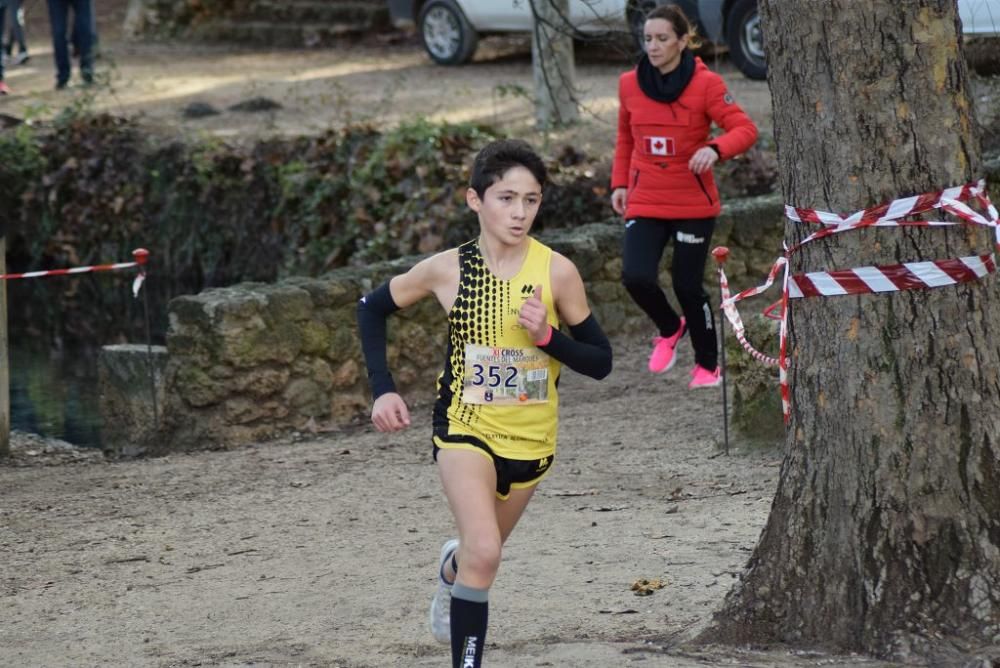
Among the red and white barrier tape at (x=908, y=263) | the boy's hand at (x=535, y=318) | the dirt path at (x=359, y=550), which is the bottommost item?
the dirt path at (x=359, y=550)

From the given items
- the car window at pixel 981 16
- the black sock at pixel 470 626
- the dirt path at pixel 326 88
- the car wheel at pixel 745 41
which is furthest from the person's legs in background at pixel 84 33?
the black sock at pixel 470 626

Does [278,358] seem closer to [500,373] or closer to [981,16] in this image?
[500,373]

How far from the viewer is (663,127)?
8312 millimetres

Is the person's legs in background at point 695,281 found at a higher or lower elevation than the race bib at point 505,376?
lower

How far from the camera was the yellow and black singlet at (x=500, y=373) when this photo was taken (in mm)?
4645

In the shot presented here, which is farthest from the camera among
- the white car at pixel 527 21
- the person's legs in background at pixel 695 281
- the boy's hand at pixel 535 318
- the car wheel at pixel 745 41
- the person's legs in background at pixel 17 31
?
the person's legs in background at pixel 17 31

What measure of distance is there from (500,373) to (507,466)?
264mm

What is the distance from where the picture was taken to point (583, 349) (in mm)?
4629

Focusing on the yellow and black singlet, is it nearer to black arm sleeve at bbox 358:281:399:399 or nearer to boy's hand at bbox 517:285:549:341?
boy's hand at bbox 517:285:549:341

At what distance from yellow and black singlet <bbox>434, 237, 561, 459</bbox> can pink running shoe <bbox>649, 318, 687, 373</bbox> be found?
4512 mm

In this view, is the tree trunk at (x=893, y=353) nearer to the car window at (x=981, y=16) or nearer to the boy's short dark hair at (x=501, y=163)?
the boy's short dark hair at (x=501, y=163)

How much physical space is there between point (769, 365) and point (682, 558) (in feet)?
5.86

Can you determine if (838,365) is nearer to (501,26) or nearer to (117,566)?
(117,566)

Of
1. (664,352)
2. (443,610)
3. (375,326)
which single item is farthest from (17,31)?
(443,610)
